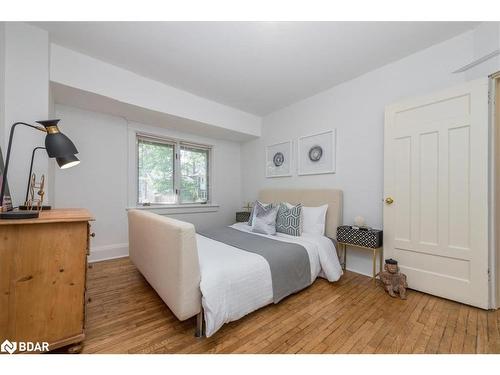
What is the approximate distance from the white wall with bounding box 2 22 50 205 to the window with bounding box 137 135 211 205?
1.47 m

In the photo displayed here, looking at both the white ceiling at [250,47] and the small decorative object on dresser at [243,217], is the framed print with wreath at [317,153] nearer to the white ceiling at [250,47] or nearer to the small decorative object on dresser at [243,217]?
the white ceiling at [250,47]

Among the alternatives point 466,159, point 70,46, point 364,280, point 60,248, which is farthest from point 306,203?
point 70,46

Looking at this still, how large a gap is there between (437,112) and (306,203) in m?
1.74

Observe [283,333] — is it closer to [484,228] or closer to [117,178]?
[484,228]

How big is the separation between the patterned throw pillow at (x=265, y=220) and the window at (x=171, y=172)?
1.68 m

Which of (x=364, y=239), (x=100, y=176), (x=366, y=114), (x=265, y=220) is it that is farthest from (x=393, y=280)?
(x=100, y=176)

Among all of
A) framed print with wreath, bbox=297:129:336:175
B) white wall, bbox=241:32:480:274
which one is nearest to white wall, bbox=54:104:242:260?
framed print with wreath, bbox=297:129:336:175

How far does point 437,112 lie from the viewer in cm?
197

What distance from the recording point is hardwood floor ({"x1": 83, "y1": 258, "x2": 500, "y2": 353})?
4.33ft

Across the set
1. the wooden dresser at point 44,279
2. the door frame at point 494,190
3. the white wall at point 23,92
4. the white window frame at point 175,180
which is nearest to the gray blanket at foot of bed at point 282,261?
the wooden dresser at point 44,279

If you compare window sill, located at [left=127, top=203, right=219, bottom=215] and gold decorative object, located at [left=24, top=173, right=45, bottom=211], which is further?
window sill, located at [left=127, top=203, right=219, bottom=215]

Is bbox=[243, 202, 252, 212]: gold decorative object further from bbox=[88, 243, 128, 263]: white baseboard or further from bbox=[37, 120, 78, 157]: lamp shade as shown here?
bbox=[37, 120, 78, 157]: lamp shade

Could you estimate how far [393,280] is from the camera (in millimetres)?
2047
